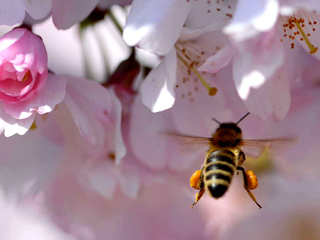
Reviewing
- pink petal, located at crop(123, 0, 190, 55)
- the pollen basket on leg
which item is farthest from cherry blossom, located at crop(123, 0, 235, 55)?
the pollen basket on leg

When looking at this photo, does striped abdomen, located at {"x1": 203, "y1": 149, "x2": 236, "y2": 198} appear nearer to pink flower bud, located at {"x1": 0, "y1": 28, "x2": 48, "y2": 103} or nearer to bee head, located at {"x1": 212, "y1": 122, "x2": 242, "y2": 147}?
bee head, located at {"x1": 212, "y1": 122, "x2": 242, "y2": 147}

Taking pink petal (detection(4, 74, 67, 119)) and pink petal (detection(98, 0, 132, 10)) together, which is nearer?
pink petal (detection(4, 74, 67, 119))

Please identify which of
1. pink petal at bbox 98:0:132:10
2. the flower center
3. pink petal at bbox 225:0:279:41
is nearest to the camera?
pink petal at bbox 225:0:279:41

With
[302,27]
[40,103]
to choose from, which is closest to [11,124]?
[40,103]

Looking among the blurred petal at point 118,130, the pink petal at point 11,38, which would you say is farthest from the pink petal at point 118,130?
the pink petal at point 11,38

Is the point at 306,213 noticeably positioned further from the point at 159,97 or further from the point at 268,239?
the point at 159,97

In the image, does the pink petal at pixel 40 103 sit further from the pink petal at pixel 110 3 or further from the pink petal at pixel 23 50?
the pink petal at pixel 110 3
